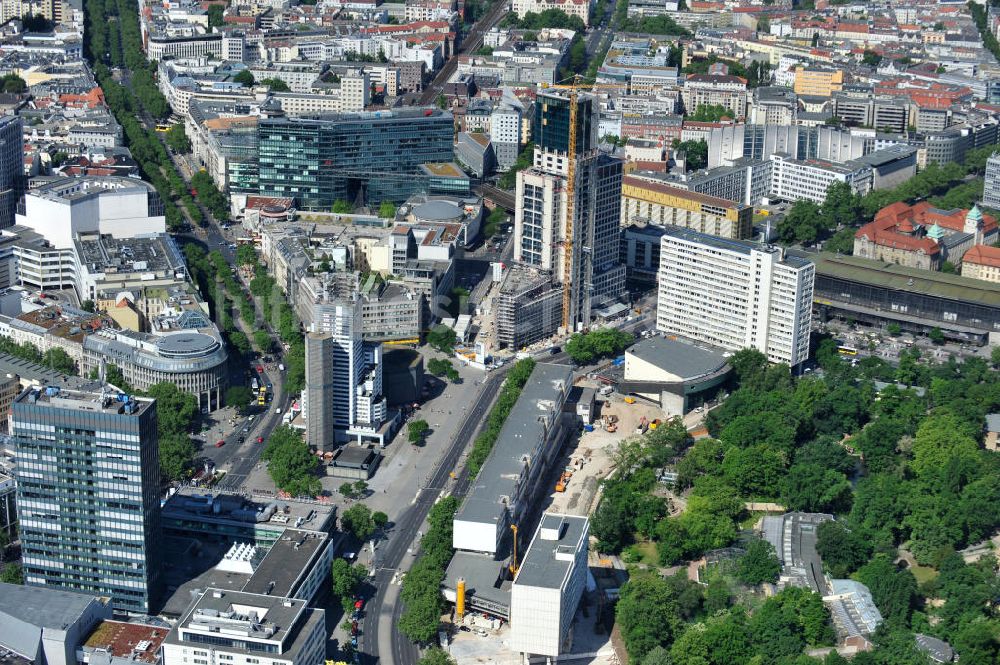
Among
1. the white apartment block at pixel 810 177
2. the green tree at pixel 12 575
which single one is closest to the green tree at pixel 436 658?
the green tree at pixel 12 575

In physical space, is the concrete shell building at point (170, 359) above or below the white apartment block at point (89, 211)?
below

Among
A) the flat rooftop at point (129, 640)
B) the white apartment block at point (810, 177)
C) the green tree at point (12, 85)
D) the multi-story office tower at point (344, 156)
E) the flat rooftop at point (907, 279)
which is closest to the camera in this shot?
the flat rooftop at point (129, 640)

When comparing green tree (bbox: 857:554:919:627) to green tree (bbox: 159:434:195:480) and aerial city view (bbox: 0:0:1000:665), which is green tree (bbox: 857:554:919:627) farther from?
green tree (bbox: 159:434:195:480)

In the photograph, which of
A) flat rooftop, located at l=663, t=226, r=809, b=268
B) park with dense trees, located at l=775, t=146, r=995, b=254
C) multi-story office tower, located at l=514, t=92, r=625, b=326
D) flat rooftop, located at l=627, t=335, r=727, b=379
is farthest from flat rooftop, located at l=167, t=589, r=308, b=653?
park with dense trees, located at l=775, t=146, r=995, b=254

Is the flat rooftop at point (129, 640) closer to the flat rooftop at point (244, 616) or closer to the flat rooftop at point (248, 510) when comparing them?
the flat rooftop at point (244, 616)

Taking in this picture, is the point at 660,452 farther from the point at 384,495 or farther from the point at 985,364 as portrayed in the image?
the point at 985,364

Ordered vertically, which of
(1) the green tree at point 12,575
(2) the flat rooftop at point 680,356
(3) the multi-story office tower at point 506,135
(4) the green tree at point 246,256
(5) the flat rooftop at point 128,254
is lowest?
(1) the green tree at point 12,575
